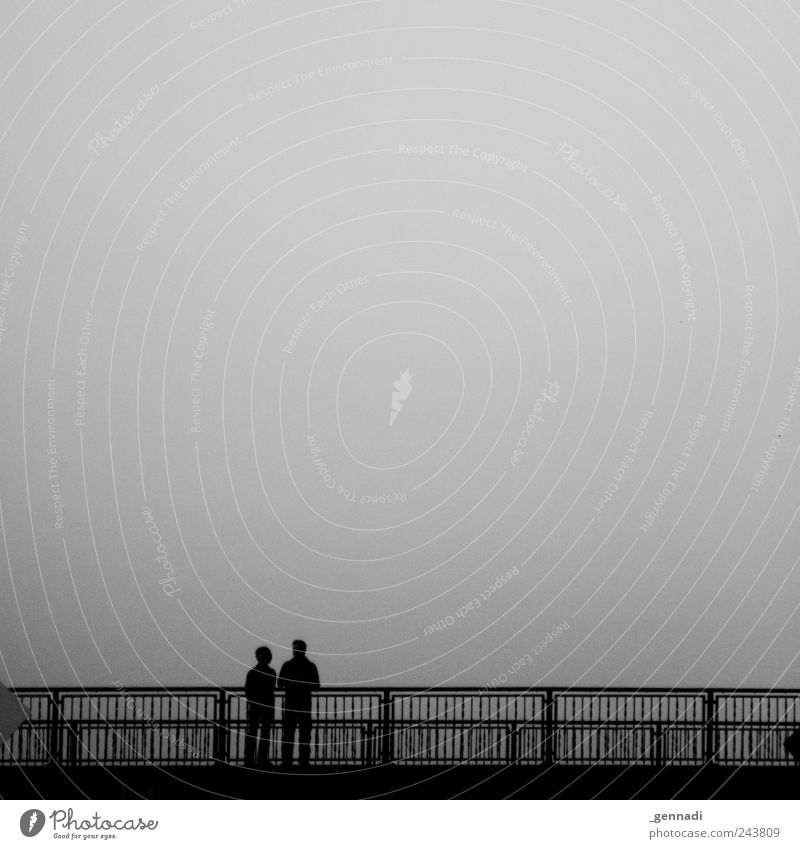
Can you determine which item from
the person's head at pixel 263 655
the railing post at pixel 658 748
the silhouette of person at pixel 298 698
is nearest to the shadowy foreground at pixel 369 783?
the railing post at pixel 658 748

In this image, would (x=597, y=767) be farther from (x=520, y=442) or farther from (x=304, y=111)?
(x=304, y=111)

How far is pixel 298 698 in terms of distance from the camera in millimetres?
8758

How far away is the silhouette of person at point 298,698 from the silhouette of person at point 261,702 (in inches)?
4.9

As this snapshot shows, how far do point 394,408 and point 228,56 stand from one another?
10.3ft

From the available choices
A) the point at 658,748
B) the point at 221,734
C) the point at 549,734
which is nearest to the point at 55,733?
the point at 221,734

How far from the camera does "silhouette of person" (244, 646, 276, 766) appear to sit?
855cm

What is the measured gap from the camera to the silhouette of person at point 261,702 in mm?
8547

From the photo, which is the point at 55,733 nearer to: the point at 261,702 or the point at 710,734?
the point at 261,702

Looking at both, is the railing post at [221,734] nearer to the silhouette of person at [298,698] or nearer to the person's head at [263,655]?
the person's head at [263,655]

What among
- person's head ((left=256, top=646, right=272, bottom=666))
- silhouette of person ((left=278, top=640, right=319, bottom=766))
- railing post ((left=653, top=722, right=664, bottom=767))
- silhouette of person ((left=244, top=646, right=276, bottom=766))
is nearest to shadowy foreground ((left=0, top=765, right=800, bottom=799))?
railing post ((left=653, top=722, right=664, bottom=767))

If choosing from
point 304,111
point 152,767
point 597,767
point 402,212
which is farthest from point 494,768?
point 304,111

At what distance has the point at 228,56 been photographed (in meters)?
9.23

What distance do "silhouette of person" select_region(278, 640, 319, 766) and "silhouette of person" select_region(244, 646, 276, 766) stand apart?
13 cm

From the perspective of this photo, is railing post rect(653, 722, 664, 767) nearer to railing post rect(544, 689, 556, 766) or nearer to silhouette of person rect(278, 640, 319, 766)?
railing post rect(544, 689, 556, 766)
